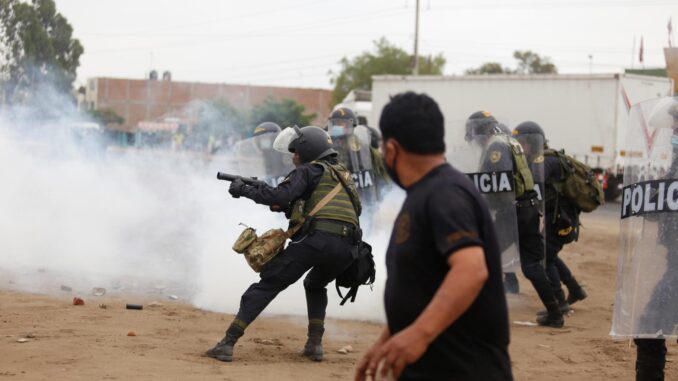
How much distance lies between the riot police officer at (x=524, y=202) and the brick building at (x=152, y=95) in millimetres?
38950

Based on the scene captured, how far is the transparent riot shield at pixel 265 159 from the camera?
11062 mm

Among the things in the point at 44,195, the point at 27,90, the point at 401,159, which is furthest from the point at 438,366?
the point at 27,90

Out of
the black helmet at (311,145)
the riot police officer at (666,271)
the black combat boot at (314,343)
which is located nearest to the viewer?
the riot police officer at (666,271)

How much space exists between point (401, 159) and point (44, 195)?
1215cm

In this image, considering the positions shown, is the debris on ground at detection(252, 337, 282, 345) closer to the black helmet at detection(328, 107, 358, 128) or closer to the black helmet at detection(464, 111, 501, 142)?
the black helmet at detection(464, 111, 501, 142)

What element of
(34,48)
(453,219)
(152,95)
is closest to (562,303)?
(453,219)

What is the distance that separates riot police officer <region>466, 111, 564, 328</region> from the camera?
31.8 ft

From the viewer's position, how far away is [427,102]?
3.46 meters

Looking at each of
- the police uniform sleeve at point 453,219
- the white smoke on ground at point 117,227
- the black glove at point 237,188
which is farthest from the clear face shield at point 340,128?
the police uniform sleeve at point 453,219

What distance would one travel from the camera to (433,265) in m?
3.38

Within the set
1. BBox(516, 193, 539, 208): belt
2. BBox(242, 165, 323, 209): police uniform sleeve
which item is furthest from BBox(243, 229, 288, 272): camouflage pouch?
BBox(516, 193, 539, 208): belt

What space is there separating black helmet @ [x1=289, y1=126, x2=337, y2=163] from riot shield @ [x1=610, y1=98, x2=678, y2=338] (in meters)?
2.35

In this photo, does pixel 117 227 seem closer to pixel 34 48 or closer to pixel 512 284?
pixel 34 48

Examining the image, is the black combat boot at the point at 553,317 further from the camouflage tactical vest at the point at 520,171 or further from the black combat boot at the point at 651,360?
the black combat boot at the point at 651,360
